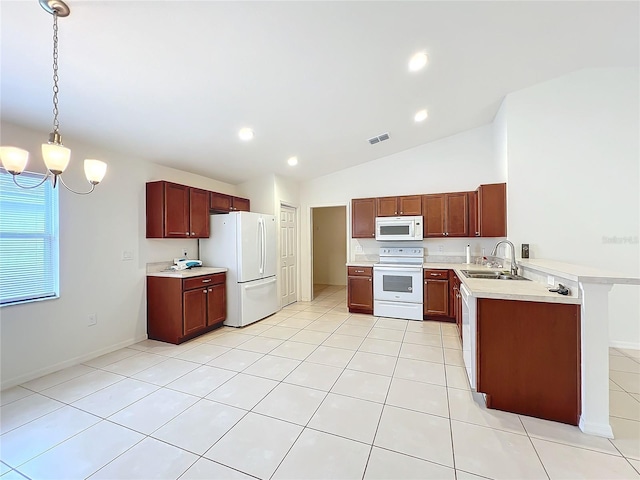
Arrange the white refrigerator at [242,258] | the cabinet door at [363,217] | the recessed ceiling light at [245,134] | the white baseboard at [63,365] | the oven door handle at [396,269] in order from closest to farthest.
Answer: the white baseboard at [63,365] → the recessed ceiling light at [245,134] → the white refrigerator at [242,258] → the oven door handle at [396,269] → the cabinet door at [363,217]

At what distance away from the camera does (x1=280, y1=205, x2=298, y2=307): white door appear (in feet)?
17.1

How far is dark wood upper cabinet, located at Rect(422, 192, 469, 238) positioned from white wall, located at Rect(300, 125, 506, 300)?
13.1 inches

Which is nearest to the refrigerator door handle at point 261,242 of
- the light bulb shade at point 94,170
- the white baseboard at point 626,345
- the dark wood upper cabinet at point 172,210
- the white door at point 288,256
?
the white door at point 288,256

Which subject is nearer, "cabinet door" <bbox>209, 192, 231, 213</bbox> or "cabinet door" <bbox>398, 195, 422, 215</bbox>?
"cabinet door" <bbox>209, 192, 231, 213</bbox>

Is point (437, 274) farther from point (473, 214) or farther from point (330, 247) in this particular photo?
point (330, 247)

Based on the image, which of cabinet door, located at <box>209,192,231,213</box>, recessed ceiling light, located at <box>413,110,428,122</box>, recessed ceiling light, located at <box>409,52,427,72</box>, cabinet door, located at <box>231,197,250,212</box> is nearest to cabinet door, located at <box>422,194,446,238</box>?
recessed ceiling light, located at <box>413,110,428,122</box>

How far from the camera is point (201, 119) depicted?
2.91 meters

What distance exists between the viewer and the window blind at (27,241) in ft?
8.11

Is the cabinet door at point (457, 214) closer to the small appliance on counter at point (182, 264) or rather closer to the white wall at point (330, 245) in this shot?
the white wall at point (330, 245)

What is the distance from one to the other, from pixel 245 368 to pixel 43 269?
2.24m

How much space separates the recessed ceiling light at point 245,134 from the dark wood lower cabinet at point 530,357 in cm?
305

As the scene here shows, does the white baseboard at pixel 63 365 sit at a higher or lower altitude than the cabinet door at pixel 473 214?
lower

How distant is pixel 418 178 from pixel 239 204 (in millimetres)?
3264

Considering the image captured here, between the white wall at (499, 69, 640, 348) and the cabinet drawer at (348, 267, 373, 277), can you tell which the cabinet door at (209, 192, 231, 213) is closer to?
the cabinet drawer at (348, 267, 373, 277)
